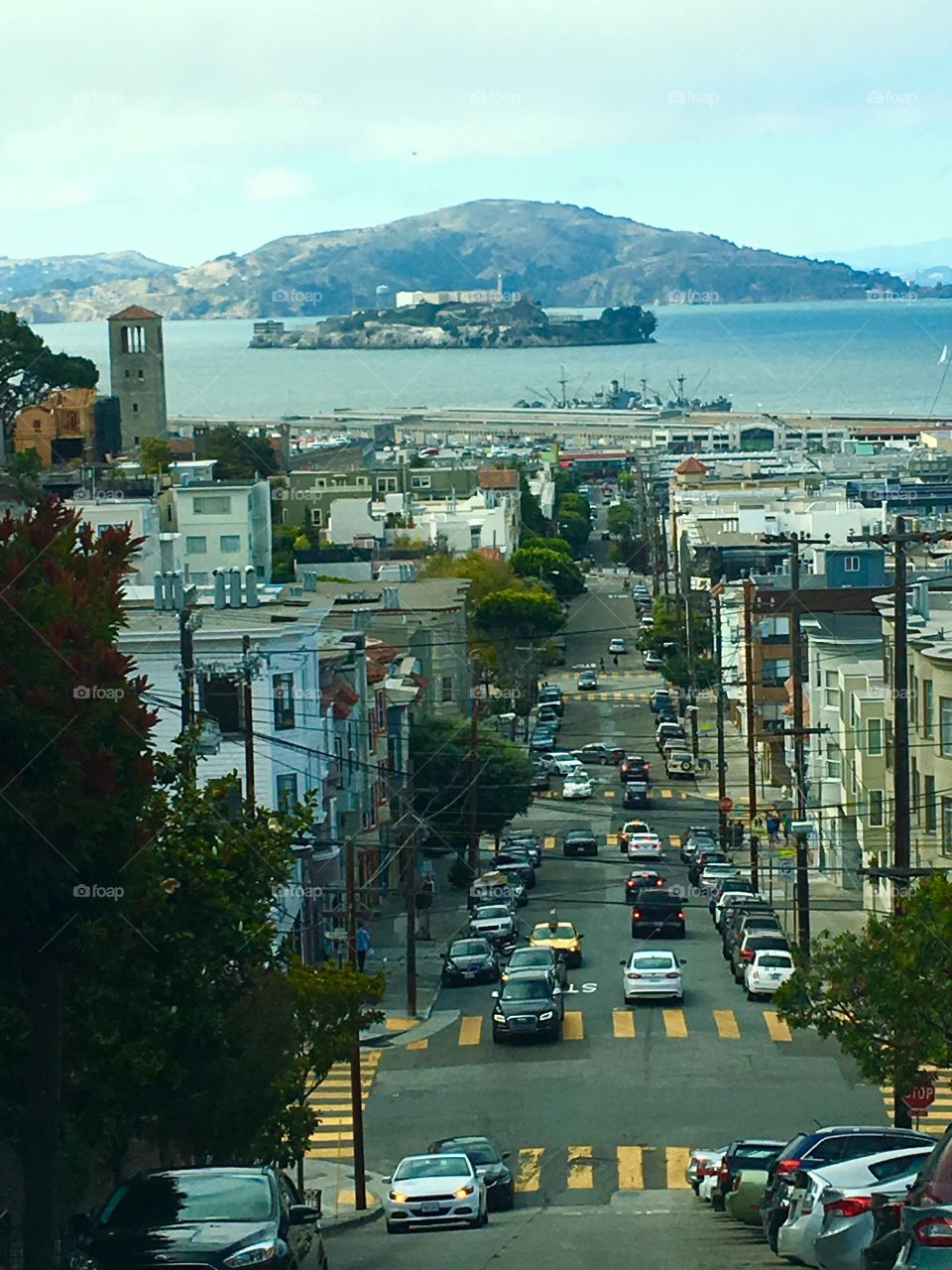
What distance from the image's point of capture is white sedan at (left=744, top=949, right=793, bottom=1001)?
45.9 m

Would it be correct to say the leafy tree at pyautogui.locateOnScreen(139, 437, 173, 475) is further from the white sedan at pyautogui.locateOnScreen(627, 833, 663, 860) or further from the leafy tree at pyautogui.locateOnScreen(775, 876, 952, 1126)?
the leafy tree at pyautogui.locateOnScreen(775, 876, 952, 1126)

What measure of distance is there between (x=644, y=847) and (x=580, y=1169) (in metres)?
29.1

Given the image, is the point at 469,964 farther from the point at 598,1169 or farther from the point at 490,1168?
the point at 490,1168

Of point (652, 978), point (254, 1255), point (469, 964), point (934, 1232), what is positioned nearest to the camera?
point (934, 1232)

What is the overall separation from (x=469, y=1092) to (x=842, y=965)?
12883mm

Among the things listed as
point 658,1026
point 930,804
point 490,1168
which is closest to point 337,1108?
point 658,1026

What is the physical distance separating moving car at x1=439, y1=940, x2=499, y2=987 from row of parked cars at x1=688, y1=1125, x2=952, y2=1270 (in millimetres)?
20941

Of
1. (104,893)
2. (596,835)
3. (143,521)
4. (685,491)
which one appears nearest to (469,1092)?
(104,893)

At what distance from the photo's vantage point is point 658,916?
53281 mm

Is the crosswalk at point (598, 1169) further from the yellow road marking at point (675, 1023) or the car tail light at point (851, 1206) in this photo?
the car tail light at point (851, 1206)

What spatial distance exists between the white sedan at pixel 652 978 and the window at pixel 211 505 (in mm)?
51074

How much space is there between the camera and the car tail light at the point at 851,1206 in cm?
1995

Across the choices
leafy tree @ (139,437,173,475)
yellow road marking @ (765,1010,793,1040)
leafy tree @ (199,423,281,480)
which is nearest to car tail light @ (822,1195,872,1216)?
yellow road marking @ (765,1010,793,1040)

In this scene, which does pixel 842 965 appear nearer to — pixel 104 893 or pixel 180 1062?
pixel 180 1062
